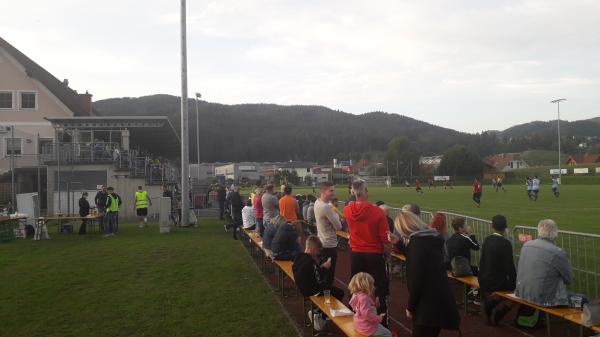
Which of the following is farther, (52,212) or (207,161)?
(207,161)

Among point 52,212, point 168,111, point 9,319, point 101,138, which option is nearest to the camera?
point 9,319

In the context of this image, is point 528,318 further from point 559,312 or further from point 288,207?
point 288,207

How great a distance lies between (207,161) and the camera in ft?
474

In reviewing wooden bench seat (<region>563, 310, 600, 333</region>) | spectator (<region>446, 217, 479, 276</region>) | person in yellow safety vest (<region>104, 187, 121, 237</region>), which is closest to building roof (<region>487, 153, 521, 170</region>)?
person in yellow safety vest (<region>104, 187, 121, 237</region>)

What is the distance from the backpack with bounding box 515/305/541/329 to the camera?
21.8 feet

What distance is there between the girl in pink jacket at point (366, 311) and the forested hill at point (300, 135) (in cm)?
13266

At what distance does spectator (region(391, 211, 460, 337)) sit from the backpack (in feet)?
7.68

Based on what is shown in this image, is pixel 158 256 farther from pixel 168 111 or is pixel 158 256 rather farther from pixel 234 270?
pixel 168 111

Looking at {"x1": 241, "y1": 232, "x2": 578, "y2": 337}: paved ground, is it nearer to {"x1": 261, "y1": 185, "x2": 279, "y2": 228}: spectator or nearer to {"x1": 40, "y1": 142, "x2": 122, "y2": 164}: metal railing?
{"x1": 261, "y1": 185, "x2": 279, "y2": 228}: spectator

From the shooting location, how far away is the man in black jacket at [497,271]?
680 cm

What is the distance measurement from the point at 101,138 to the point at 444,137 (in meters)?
149

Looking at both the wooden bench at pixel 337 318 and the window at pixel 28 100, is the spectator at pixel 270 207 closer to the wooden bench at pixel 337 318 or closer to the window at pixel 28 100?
the wooden bench at pixel 337 318

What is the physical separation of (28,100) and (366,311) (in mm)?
36131

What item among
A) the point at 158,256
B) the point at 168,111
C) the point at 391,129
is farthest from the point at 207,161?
the point at 158,256
